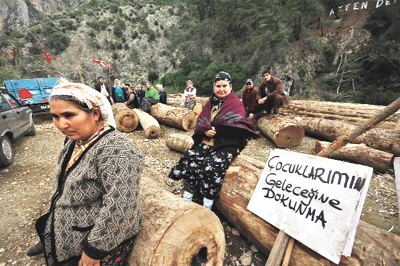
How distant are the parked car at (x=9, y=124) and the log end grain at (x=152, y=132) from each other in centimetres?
297

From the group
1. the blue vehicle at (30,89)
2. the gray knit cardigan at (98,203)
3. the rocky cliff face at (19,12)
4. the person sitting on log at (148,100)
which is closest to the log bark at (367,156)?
the gray knit cardigan at (98,203)

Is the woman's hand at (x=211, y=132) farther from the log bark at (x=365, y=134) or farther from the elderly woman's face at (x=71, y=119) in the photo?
the log bark at (x=365, y=134)

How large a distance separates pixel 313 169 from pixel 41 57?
56.5 meters

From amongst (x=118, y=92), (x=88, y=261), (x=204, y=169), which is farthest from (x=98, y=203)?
(x=118, y=92)

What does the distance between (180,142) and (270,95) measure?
296 cm

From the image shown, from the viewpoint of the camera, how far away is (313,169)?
1480 mm

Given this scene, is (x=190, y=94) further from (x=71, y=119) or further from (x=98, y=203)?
(x=98, y=203)

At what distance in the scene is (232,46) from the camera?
28125mm

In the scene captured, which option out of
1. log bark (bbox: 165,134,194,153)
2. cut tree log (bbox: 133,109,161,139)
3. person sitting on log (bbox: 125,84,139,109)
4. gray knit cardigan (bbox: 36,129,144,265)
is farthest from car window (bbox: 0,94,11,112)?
gray knit cardigan (bbox: 36,129,144,265)

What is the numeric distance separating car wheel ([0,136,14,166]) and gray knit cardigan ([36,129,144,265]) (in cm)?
375

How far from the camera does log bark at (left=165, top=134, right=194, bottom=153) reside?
3.98 m

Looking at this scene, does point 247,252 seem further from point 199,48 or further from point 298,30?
point 199,48

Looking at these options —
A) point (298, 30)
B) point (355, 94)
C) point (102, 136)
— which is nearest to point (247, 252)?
point (102, 136)

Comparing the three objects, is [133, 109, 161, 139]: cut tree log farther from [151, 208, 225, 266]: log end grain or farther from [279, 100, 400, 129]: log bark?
[279, 100, 400, 129]: log bark
